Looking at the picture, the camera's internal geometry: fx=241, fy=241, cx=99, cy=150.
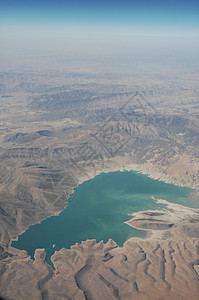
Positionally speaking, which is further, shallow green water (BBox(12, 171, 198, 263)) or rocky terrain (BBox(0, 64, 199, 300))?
shallow green water (BBox(12, 171, 198, 263))

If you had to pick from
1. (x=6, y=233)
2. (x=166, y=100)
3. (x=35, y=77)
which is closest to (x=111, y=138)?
(x=6, y=233)

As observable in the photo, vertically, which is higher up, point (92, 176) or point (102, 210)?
point (92, 176)

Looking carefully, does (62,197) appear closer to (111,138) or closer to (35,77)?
(111,138)

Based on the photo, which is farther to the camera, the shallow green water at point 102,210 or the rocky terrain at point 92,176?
the shallow green water at point 102,210

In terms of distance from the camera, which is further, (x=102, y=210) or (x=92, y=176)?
(x=92, y=176)
